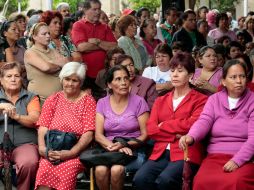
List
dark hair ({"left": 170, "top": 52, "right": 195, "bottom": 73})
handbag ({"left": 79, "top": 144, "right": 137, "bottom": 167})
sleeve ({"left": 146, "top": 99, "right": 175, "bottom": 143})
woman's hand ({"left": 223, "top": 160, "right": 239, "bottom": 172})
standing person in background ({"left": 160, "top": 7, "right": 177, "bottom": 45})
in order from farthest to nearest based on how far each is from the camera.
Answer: standing person in background ({"left": 160, "top": 7, "right": 177, "bottom": 45}) → dark hair ({"left": 170, "top": 52, "right": 195, "bottom": 73}) → sleeve ({"left": 146, "top": 99, "right": 175, "bottom": 143}) → handbag ({"left": 79, "top": 144, "right": 137, "bottom": 167}) → woman's hand ({"left": 223, "top": 160, "right": 239, "bottom": 172})

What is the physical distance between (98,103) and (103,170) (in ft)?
2.95

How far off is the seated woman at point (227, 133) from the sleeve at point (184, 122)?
23 cm

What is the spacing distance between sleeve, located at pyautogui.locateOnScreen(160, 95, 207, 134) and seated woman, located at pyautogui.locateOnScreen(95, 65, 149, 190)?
1.20 ft

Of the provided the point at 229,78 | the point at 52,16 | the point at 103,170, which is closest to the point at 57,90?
the point at 52,16

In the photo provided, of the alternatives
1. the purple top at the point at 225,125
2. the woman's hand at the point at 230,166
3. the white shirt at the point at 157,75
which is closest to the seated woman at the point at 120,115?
the purple top at the point at 225,125

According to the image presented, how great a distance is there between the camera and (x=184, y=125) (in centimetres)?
785

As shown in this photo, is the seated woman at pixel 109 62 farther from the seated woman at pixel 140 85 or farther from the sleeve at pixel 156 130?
the sleeve at pixel 156 130

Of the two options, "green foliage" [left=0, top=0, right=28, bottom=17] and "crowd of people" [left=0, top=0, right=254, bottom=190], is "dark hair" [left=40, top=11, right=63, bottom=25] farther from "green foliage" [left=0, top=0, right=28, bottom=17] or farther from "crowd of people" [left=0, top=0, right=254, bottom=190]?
"green foliage" [left=0, top=0, right=28, bottom=17]

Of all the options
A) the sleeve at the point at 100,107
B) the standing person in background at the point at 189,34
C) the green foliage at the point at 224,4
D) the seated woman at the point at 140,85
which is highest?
the green foliage at the point at 224,4

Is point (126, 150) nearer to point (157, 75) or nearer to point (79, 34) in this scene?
point (157, 75)

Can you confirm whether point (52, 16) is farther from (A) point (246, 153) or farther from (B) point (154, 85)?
(A) point (246, 153)

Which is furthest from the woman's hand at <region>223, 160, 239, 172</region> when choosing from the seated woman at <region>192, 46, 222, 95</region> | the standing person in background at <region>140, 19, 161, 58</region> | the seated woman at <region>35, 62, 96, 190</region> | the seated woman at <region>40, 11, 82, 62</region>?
the standing person in background at <region>140, 19, 161, 58</region>

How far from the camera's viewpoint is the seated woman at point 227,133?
23.6 feet

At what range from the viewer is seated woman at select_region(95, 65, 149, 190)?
323 inches
